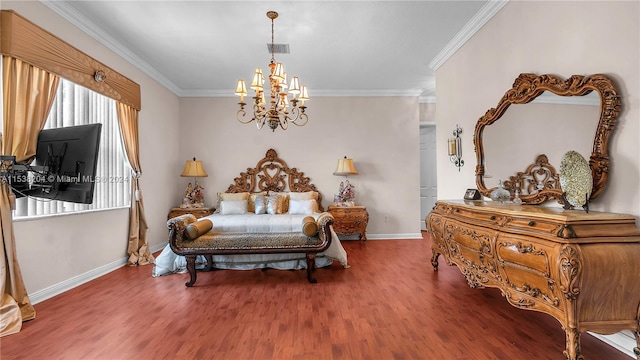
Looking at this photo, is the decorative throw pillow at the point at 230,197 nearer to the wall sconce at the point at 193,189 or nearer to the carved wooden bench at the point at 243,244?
the wall sconce at the point at 193,189

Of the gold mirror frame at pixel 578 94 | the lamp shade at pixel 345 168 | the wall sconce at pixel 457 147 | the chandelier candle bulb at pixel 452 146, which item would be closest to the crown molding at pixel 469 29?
the gold mirror frame at pixel 578 94

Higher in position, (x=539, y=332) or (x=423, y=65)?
(x=423, y=65)

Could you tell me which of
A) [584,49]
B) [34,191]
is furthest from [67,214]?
[584,49]

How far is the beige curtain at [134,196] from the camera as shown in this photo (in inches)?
169

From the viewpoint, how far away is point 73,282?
11.1 ft

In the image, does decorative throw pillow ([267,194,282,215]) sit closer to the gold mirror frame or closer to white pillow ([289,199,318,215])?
white pillow ([289,199,318,215])

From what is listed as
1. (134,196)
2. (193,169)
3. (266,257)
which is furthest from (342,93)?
(134,196)

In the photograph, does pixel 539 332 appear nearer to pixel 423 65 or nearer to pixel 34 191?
pixel 423 65

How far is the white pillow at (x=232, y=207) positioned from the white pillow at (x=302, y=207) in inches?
34.4

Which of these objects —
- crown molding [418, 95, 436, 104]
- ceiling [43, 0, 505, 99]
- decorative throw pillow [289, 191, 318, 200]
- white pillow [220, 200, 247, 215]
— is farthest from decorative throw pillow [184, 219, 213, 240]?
crown molding [418, 95, 436, 104]

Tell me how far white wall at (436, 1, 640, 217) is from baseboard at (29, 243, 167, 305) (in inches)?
189

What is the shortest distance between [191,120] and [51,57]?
10.7 feet

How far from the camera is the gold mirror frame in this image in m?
2.09

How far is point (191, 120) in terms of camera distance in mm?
6285
